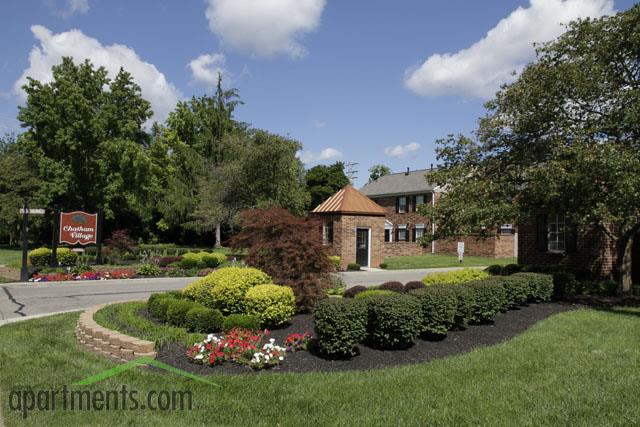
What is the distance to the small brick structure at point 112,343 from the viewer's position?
664cm

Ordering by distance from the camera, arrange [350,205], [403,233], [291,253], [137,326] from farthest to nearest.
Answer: [403,233] < [350,205] < [291,253] < [137,326]

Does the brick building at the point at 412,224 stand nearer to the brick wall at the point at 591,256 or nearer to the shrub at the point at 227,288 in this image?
the brick wall at the point at 591,256

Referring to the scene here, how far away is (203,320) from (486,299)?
5.31m

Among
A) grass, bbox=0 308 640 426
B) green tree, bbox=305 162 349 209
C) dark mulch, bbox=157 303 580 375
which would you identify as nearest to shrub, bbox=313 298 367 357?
dark mulch, bbox=157 303 580 375

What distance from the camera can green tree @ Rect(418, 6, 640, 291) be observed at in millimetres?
11133

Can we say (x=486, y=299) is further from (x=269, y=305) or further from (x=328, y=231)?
(x=328, y=231)

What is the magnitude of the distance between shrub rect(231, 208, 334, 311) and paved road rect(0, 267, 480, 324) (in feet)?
16.9

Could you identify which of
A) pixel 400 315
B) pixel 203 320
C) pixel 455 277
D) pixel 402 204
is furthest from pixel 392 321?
pixel 402 204

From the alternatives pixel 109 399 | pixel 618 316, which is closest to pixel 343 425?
pixel 109 399

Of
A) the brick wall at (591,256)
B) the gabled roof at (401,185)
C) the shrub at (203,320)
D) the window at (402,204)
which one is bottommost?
the shrub at (203,320)

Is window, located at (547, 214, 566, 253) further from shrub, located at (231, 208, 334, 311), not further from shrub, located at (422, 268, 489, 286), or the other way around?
shrub, located at (231, 208, 334, 311)

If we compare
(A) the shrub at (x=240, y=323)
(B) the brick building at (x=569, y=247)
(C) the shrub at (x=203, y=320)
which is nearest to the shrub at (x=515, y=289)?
(B) the brick building at (x=569, y=247)

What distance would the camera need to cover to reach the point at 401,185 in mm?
43250

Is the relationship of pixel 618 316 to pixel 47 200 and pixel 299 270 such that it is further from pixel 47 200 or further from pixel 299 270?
pixel 47 200
